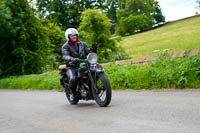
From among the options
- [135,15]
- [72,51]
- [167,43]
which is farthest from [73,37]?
[135,15]

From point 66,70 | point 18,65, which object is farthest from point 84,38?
point 66,70

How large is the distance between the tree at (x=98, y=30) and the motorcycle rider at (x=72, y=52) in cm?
1186

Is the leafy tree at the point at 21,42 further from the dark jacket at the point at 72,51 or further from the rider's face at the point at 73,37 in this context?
the rider's face at the point at 73,37

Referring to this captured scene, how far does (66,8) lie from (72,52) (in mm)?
48785

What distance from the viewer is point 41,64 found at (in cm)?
1920

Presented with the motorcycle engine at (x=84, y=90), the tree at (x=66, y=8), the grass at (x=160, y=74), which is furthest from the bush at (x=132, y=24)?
the motorcycle engine at (x=84, y=90)

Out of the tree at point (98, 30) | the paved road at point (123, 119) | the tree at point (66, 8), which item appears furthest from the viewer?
the tree at point (66, 8)

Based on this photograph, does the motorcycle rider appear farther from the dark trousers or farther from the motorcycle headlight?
the motorcycle headlight

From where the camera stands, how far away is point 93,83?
672cm

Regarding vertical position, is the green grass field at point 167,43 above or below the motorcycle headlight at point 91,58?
above

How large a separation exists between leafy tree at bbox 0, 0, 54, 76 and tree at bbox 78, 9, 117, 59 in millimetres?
3009

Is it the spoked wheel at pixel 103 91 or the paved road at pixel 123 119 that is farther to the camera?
the spoked wheel at pixel 103 91

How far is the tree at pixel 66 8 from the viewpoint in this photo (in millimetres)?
53706

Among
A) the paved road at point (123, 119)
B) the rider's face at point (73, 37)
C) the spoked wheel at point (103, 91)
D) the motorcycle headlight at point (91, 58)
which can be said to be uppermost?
the rider's face at point (73, 37)
